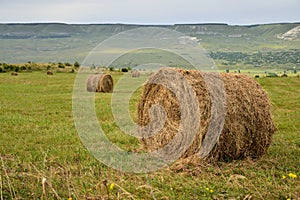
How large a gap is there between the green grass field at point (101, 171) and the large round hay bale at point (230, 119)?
1.00 feet

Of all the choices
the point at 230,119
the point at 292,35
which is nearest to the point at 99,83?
the point at 230,119

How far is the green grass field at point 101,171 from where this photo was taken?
5457mm

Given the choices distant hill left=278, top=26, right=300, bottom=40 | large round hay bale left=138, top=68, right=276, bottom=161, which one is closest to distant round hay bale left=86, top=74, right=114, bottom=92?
large round hay bale left=138, top=68, right=276, bottom=161

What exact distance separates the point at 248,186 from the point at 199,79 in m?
3.07

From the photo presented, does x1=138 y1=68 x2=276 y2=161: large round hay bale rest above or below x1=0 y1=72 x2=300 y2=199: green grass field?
above

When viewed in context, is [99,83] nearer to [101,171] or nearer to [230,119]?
[230,119]

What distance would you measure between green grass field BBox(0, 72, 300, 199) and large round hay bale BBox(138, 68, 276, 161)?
1.00 feet

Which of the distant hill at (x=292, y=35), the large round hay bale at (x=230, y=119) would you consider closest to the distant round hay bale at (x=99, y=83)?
the large round hay bale at (x=230, y=119)

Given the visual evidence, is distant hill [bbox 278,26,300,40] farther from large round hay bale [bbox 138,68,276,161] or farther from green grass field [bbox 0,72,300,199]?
large round hay bale [bbox 138,68,276,161]

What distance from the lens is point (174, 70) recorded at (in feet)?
31.1

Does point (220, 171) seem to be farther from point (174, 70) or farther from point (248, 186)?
point (174, 70)

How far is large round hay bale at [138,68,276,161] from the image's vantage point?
8.54 meters

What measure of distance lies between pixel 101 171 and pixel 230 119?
273 cm

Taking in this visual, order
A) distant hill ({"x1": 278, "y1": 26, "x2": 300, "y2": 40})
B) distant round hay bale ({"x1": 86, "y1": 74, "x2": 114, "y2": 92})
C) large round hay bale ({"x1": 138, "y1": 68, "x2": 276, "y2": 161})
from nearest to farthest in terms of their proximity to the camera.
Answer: large round hay bale ({"x1": 138, "y1": 68, "x2": 276, "y2": 161}), distant round hay bale ({"x1": 86, "y1": 74, "x2": 114, "y2": 92}), distant hill ({"x1": 278, "y1": 26, "x2": 300, "y2": 40})
